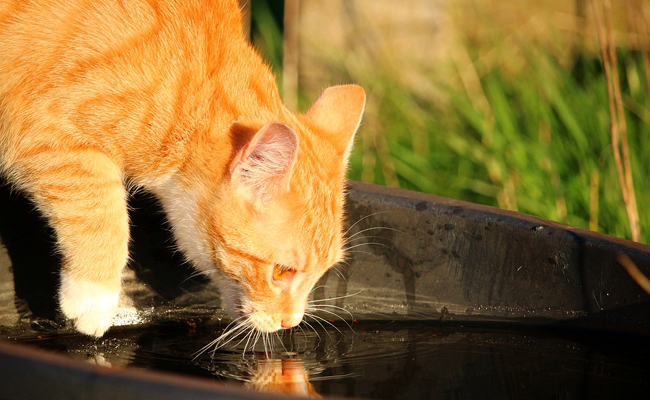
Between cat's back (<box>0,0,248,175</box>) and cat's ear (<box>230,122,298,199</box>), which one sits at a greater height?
cat's back (<box>0,0,248,175</box>)

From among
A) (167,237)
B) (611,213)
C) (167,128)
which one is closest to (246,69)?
(167,128)

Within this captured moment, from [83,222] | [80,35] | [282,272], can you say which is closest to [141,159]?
[83,222]

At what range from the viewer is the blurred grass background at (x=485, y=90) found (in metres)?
3.13

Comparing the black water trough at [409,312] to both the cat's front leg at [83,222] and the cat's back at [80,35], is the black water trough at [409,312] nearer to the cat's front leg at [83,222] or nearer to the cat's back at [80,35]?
the cat's front leg at [83,222]

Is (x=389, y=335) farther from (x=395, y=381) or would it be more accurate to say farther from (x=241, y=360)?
(x=241, y=360)

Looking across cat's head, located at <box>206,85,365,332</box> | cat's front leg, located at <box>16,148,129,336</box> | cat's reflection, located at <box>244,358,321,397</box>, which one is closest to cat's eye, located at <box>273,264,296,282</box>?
cat's head, located at <box>206,85,365,332</box>

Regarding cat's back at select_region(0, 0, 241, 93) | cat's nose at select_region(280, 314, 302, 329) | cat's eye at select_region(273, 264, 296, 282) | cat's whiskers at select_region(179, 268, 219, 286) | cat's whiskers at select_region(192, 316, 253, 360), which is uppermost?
cat's back at select_region(0, 0, 241, 93)

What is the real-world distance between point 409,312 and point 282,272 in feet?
1.36

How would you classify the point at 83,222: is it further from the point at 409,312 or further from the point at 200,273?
the point at 409,312

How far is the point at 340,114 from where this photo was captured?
2.21 meters

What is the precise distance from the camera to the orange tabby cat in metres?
1.88

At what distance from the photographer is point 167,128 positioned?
1.93 meters

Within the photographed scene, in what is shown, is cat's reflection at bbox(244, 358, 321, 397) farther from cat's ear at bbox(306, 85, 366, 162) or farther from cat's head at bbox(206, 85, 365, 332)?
cat's ear at bbox(306, 85, 366, 162)

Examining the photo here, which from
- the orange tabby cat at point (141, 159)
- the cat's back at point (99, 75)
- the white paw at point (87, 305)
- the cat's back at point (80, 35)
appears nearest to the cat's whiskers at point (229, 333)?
the orange tabby cat at point (141, 159)
